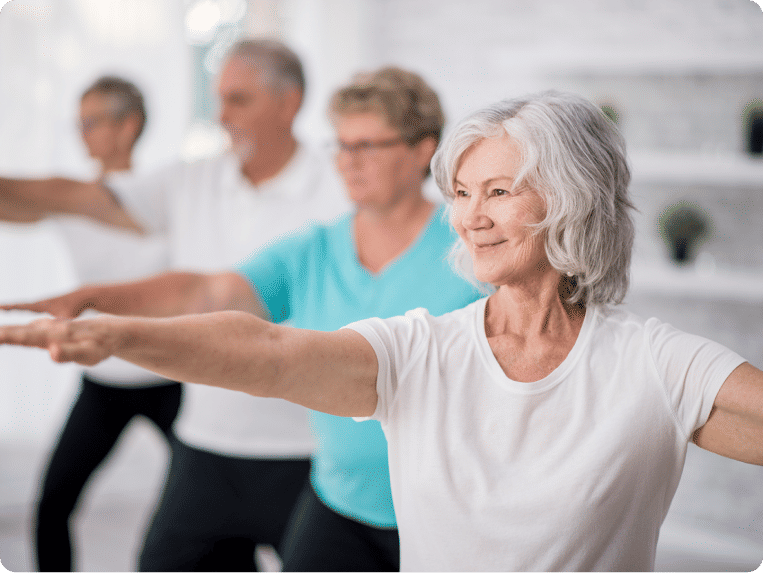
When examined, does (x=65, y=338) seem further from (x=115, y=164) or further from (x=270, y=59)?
(x=115, y=164)

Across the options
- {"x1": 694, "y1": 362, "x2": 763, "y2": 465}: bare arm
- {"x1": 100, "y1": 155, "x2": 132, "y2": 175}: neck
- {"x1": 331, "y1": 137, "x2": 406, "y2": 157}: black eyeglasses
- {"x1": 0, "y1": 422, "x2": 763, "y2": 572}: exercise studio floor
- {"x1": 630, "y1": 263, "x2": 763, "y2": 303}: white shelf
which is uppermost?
{"x1": 331, "y1": 137, "x2": 406, "y2": 157}: black eyeglasses

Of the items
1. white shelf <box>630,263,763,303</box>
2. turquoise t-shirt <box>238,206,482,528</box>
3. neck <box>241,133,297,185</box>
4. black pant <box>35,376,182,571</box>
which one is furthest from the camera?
white shelf <box>630,263,763,303</box>

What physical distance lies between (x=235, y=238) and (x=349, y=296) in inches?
14.8

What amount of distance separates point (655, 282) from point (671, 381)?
1.28 m

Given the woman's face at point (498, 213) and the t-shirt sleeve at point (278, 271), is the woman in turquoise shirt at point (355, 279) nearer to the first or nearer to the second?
the t-shirt sleeve at point (278, 271)

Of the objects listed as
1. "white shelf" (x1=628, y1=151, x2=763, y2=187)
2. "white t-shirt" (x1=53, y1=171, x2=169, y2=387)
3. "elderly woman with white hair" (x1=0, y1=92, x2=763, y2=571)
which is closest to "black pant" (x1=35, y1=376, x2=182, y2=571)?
"white t-shirt" (x1=53, y1=171, x2=169, y2=387)

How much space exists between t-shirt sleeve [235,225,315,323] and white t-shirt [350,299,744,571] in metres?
0.25

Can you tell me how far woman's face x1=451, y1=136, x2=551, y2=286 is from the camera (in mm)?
490

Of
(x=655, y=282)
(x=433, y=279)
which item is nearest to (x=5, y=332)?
(x=433, y=279)

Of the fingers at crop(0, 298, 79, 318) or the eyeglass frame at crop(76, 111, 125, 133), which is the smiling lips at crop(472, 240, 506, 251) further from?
the eyeglass frame at crop(76, 111, 125, 133)

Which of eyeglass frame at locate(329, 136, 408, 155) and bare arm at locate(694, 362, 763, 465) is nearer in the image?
bare arm at locate(694, 362, 763, 465)

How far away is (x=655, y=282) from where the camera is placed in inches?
66.9

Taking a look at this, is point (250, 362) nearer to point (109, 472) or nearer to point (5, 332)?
point (5, 332)

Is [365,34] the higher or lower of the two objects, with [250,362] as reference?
higher
